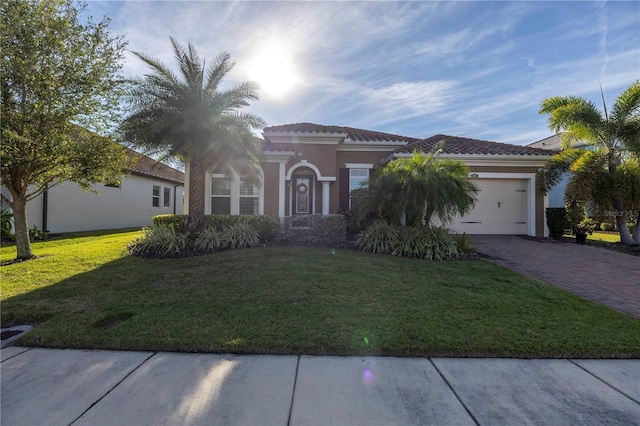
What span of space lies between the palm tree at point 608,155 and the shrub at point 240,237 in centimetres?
1155

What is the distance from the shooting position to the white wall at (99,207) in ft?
46.2

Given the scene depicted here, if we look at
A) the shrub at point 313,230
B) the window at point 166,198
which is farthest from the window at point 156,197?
the shrub at point 313,230

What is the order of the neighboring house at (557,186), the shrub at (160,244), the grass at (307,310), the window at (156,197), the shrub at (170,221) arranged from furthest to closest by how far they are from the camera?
the window at (156,197)
the neighboring house at (557,186)
the shrub at (170,221)
the shrub at (160,244)
the grass at (307,310)

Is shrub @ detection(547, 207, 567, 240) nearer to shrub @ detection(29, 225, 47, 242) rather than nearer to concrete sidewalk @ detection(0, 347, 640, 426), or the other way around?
concrete sidewalk @ detection(0, 347, 640, 426)

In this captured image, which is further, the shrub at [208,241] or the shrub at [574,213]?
the shrub at [574,213]

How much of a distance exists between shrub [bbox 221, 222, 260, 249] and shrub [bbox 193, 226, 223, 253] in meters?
0.16

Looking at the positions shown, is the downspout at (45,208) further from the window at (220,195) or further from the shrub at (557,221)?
the shrub at (557,221)

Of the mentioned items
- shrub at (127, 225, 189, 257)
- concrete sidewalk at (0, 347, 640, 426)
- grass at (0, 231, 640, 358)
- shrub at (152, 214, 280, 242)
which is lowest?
concrete sidewalk at (0, 347, 640, 426)

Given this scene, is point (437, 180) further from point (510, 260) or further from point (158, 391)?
point (158, 391)

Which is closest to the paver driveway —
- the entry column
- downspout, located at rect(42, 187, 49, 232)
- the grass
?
the grass

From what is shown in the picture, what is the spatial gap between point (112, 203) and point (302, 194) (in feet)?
39.5

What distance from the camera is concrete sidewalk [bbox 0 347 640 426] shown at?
2.48 m

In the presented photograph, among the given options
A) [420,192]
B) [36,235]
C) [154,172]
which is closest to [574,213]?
[420,192]

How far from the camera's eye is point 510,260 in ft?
28.6
